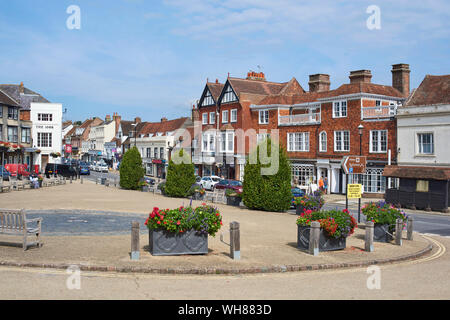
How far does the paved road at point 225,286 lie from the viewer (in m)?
8.66

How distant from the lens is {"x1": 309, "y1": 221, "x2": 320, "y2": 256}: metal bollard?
12914mm

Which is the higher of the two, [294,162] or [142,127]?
[142,127]

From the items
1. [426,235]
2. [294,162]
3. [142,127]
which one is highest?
[142,127]

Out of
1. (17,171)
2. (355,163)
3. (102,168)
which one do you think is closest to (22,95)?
(102,168)

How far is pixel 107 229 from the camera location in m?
17.3

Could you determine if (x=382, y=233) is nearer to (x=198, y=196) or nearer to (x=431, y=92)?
(x=198, y=196)

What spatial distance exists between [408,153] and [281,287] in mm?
29418

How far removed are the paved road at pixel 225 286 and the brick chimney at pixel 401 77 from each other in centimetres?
3459

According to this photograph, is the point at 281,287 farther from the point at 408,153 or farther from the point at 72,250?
the point at 408,153

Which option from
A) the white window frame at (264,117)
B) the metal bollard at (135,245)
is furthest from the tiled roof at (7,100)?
the metal bollard at (135,245)

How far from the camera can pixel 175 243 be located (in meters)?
12.2

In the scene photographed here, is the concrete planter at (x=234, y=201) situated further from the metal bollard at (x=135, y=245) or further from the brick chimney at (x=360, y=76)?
the brick chimney at (x=360, y=76)

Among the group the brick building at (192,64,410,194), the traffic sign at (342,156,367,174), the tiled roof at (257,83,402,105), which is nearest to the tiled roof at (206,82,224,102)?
the brick building at (192,64,410,194)
